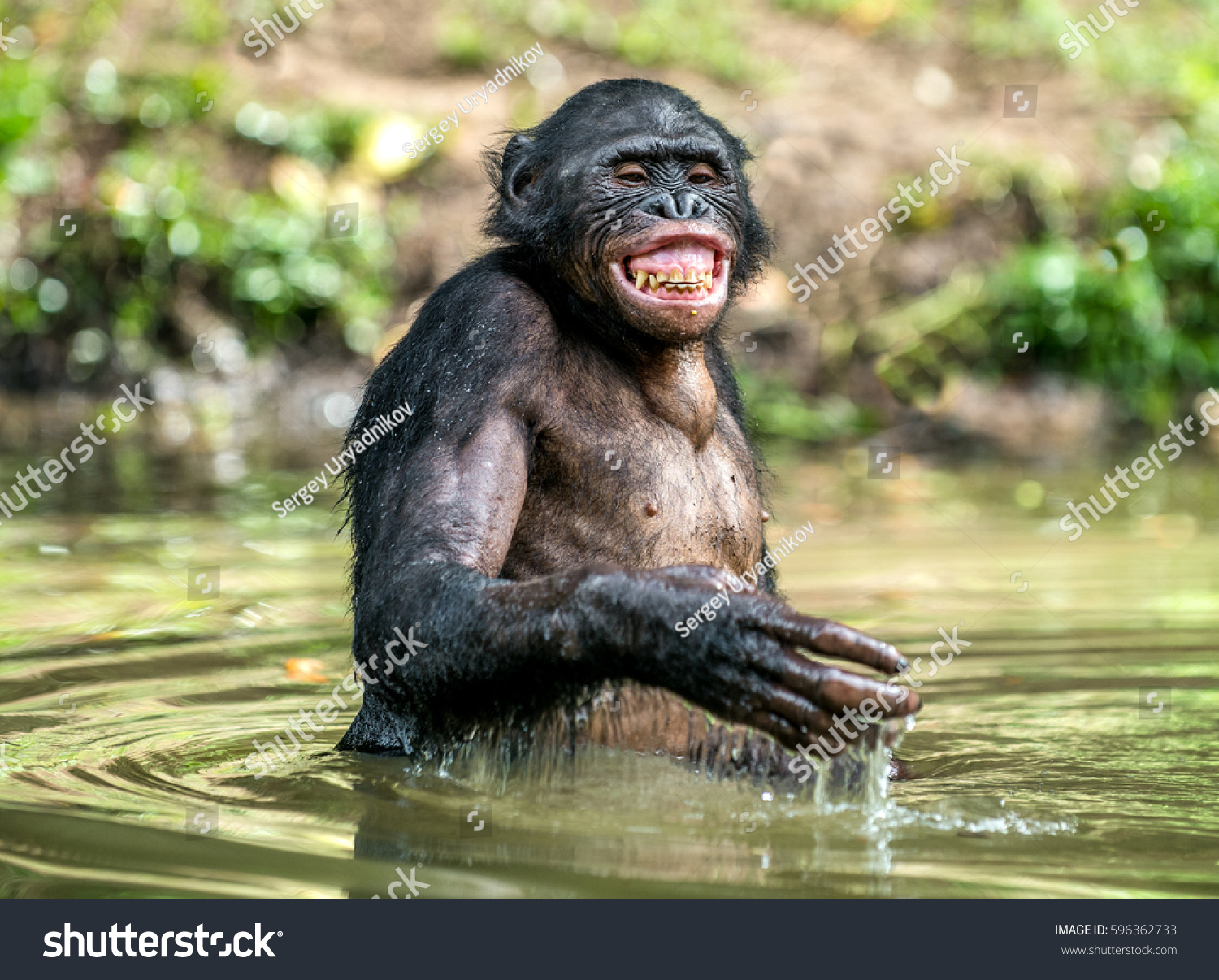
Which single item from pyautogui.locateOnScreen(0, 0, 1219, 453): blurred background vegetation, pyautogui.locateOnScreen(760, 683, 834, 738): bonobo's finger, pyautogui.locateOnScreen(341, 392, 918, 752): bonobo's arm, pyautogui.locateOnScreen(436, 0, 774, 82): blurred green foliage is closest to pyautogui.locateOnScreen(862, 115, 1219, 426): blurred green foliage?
pyautogui.locateOnScreen(0, 0, 1219, 453): blurred background vegetation

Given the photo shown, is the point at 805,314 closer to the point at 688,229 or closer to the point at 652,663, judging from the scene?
the point at 688,229

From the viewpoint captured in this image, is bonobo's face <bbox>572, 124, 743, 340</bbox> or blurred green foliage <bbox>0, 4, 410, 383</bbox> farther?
blurred green foliage <bbox>0, 4, 410, 383</bbox>

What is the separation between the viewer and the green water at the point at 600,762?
3.92 meters

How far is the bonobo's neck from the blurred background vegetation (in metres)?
9.76

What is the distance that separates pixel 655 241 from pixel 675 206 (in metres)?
0.16

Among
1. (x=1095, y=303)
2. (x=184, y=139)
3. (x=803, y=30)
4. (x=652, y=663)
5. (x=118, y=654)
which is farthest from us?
(x=803, y=30)

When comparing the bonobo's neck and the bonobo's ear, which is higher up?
the bonobo's ear

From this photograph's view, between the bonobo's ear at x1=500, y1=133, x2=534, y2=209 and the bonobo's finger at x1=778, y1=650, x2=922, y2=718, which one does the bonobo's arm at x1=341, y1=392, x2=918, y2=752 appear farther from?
the bonobo's ear at x1=500, y1=133, x2=534, y2=209

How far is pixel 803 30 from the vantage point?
20.8 m

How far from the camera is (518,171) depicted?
18.5 ft

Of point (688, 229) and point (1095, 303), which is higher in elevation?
point (1095, 303)

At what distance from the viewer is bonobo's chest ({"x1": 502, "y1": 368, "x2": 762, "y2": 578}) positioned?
5.11 meters

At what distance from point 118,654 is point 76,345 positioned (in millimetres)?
9693

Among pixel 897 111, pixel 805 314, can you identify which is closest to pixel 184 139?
pixel 805 314
